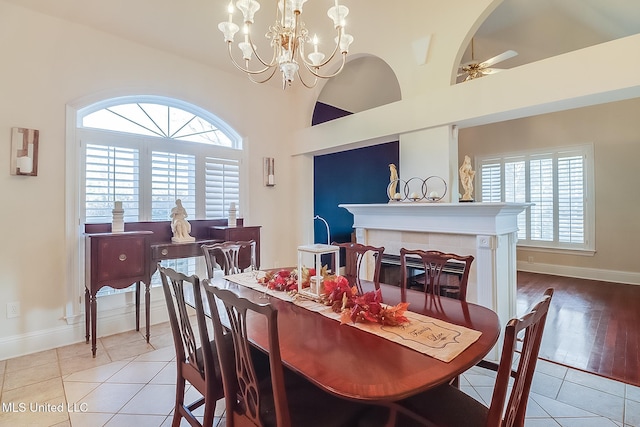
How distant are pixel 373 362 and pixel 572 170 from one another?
639 centimetres

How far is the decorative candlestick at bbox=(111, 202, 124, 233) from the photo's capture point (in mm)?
3045

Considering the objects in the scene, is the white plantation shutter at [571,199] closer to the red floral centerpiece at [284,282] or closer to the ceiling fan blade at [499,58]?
the ceiling fan blade at [499,58]

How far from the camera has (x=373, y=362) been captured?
1.12 m

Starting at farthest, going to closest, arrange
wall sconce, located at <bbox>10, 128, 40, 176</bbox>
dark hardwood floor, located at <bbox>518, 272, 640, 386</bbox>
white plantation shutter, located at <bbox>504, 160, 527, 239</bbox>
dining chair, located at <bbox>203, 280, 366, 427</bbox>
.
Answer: white plantation shutter, located at <bbox>504, 160, 527, 239</bbox> < wall sconce, located at <bbox>10, 128, 40, 176</bbox> < dark hardwood floor, located at <bbox>518, 272, 640, 386</bbox> < dining chair, located at <bbox>203, 280, 366, 427</bbox>

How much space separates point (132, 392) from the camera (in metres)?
2.25

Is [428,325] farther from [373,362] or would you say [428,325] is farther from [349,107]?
[349,107]

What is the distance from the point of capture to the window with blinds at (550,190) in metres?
5.59

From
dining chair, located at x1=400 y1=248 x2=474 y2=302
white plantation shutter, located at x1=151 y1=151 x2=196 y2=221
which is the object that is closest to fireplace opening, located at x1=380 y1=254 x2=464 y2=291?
dining chair, located at x1=400 y1=248 x2=474 y2=302

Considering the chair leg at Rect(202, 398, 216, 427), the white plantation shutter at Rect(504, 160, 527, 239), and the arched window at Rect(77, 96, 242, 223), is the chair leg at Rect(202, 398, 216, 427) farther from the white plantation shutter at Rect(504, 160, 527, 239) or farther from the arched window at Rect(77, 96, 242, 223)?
the white plantation shutter at Rect(504, 160, 527, 239)

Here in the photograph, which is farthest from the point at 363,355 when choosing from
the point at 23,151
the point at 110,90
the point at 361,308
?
the point at 110,90

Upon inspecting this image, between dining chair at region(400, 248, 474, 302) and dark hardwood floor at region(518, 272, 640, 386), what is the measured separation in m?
0.94

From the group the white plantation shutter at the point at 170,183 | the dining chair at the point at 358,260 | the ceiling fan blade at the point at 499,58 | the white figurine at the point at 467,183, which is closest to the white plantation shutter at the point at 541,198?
the ceiling fan blade at the point at 499,58

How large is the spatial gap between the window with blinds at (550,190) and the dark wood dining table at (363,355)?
18.0 ft

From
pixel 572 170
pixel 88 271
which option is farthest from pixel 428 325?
pixel 572 170
